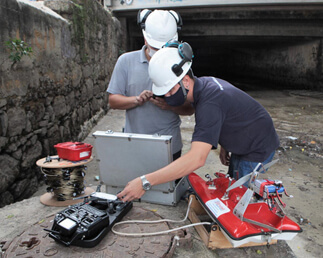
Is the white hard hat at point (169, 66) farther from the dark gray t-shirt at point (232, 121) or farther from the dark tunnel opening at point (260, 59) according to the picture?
the dark tunnel opening at point (260, 59)

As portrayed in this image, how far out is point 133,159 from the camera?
208 cm

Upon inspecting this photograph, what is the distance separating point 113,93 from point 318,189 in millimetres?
3433

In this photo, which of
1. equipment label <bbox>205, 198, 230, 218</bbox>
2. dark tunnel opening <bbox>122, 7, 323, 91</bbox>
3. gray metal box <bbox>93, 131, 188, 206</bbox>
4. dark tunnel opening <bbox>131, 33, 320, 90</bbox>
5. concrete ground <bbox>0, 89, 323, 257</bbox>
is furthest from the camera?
dark tunnel opening <bbox>131, 33, 320, 90</bbox>

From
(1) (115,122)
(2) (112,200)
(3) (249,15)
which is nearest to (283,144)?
(1) (115,122)

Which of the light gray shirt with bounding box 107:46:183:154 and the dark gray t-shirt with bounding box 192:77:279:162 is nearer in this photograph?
the dark gray t-shirt with bounding box 192:77:279:162

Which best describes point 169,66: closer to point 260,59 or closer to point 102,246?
point 102,246

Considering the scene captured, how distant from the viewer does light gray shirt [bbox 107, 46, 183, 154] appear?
94.5 inches

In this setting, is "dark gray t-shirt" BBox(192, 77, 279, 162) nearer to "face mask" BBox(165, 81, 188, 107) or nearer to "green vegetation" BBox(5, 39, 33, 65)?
"face mask" BBox(165, 81, 188, 107)

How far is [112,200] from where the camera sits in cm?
186

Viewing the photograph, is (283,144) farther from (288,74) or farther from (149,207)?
(288,74)

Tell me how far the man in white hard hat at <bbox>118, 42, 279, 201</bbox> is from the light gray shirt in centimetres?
51

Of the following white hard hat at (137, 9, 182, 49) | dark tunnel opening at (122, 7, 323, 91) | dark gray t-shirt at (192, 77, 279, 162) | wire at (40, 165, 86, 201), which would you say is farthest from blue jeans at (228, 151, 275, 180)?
dark tunnel opening at (122, 7, 323, 91)

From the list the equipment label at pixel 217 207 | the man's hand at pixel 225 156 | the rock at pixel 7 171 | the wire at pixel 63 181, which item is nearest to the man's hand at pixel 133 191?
the equipment label at pixel 217 207

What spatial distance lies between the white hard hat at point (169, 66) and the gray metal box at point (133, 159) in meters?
0.40
